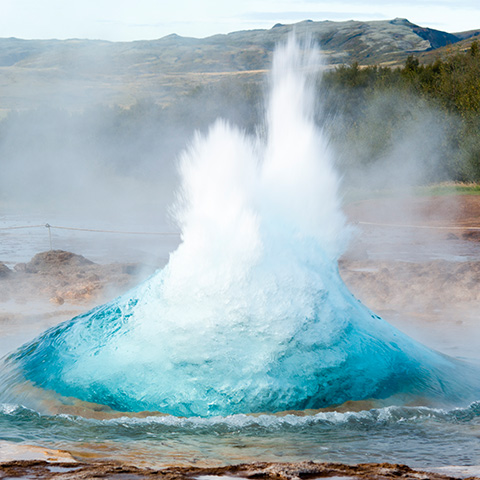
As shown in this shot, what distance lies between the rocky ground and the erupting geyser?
2.22 feet

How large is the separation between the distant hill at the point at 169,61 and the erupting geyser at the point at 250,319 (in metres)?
53.1

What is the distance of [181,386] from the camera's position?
4027 millimetres

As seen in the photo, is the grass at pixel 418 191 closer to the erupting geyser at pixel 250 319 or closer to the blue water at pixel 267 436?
the erupting geyser at pixel 250 319

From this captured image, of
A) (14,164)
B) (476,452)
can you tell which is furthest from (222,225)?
(14,164)

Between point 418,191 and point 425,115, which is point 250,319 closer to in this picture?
point 418,191

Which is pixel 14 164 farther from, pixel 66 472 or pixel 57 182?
pixel 66 472

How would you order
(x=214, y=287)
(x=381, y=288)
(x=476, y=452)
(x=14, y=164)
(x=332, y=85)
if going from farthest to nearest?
(x=14, y=164) < (x=332, y=85) < (x=381, y=288) < (x=214, y=287) < (x=476, y=452)

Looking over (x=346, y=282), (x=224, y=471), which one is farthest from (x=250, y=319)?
(x=346, y=282)

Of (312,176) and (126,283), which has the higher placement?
(312,176)

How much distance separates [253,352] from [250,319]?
22 cm

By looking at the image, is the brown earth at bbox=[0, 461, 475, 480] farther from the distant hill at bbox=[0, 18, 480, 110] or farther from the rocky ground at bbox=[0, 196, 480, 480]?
the distant hill at bbox=[0, 18, 480, 110]

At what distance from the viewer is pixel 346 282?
931 centimetres

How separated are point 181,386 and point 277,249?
1.08 meters

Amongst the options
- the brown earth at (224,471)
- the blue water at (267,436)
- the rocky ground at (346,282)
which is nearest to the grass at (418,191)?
the rocky ground at (346,282)
